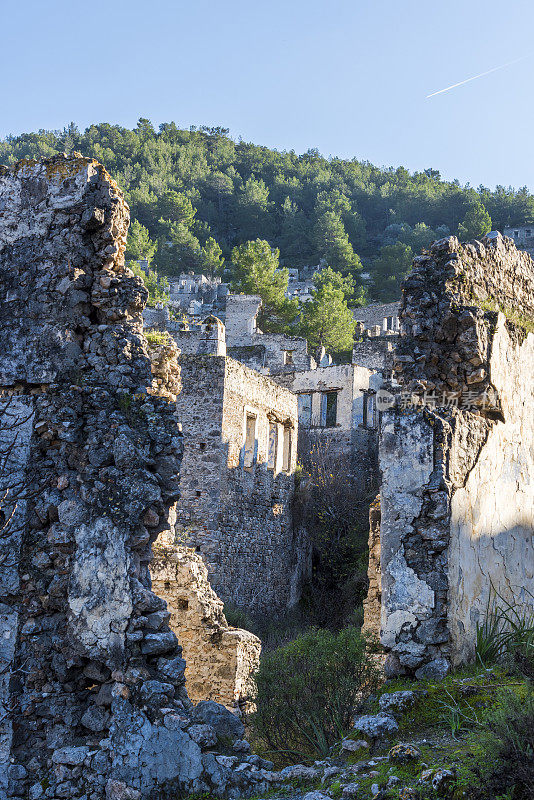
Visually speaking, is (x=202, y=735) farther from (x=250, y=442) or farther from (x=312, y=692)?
(x=250, y=442)

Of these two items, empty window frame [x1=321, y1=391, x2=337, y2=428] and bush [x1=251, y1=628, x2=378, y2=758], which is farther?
empty window frame [x1=321, y1=391, x2=337, y2=428]

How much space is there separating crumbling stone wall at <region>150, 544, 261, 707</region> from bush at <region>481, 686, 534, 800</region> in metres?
7.26

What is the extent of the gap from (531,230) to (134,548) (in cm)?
5549

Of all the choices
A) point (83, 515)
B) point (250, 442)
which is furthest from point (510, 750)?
point (250, 442)

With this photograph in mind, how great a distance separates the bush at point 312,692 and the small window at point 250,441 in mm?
10138

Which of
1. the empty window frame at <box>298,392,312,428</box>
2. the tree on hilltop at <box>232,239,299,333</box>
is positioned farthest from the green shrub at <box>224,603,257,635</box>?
the tree on hilltop at <box>232,239,299,333</box>

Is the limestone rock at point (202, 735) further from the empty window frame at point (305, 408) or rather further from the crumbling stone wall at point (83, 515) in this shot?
the empty window frame at point (305, 408)

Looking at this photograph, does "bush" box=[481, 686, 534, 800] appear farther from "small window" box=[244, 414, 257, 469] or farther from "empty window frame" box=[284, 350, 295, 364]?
"empty window frame" box=[284, 350, 295, 364]

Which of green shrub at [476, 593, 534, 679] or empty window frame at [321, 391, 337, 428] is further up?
empty window frame at [321, 391, 337, 428]

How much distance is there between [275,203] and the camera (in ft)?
209

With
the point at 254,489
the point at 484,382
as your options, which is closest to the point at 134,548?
the point at 484,382

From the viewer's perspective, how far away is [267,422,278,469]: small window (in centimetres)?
2094

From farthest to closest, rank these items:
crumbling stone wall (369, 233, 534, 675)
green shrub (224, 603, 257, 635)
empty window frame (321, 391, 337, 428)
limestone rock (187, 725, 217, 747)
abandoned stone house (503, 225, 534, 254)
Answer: abandoned stone house (503, 225, 534, 254) < empty window frame (321, 391, 337, 428) < green shrub (224, 603, 257, 635) < crumbling stone wall (369, 233, 534, 675) < limestone rock (187, 725, 217, 747)

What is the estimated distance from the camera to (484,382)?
313 inches
